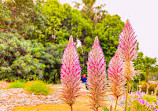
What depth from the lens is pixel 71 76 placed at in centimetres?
189

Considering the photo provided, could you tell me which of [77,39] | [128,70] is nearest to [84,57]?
[77,39]

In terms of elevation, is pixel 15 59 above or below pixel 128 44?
above

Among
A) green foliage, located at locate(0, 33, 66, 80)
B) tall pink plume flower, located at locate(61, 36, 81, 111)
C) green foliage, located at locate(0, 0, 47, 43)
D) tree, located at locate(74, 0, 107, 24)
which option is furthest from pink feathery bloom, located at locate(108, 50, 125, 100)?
tree, located at locate(74, 0, 107, 24)

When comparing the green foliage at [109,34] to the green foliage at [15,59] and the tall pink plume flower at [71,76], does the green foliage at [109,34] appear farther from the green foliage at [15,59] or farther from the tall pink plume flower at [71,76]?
the tall pink plume flower at [71,76]

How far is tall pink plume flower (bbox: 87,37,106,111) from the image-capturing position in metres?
1.86

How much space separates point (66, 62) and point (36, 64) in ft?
36.6

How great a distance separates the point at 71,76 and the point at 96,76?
0.32 metres

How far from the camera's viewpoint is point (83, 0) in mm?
27938

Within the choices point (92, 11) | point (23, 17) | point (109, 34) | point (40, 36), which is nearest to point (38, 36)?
point (40, 36)

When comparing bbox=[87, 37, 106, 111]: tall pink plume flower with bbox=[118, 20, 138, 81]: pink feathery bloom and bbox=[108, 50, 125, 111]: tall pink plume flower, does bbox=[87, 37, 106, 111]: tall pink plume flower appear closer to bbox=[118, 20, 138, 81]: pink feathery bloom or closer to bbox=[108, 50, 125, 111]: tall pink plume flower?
bbox=[108, 50, 125, 111]: tall pink plume flower

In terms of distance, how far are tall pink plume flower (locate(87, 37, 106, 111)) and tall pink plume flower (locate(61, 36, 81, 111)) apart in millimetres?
159

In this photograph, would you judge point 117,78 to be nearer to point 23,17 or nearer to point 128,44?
point 128,44

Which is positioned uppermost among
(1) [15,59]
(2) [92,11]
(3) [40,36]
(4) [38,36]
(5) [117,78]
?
(2) [92,11]

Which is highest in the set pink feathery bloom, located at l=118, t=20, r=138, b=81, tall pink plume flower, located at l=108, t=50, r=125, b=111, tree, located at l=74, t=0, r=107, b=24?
tree, located at l=74, t=0, r=107, b=24
